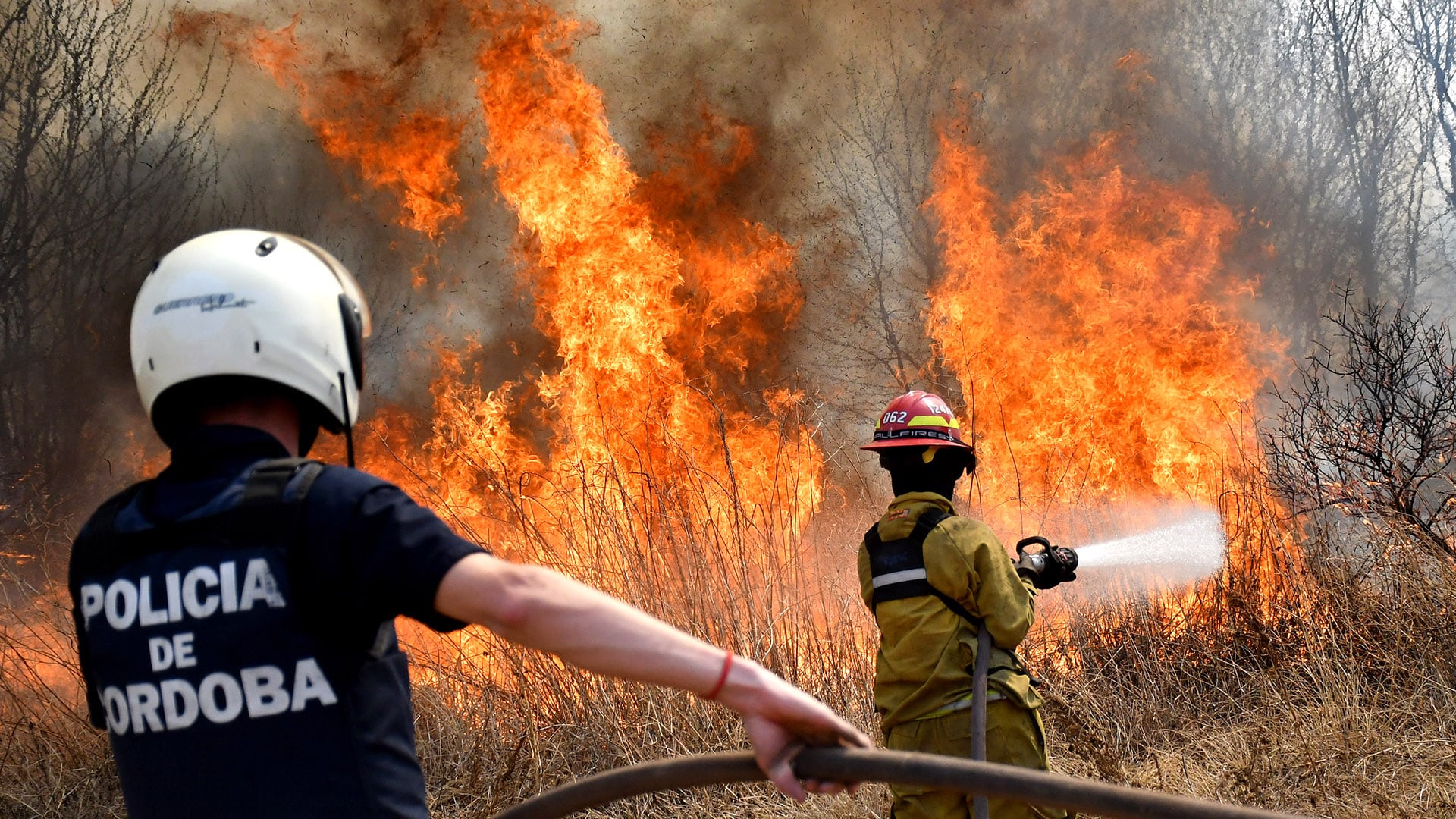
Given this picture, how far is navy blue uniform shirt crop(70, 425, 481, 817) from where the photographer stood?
135cm

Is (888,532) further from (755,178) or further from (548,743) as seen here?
(755,178)

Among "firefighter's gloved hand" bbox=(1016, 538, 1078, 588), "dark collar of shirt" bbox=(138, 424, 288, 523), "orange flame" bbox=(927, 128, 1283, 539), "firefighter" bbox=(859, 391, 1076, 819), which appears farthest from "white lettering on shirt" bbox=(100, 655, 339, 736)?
"orange flame" bbox=(927, 128, 1283, 539)

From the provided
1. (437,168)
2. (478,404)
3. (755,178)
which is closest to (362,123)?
(437,168)

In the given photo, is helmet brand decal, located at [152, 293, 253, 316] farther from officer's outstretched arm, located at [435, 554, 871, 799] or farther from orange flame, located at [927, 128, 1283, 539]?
orange flame, located at [927, 128, 1283, 539]

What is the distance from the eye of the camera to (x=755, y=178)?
13.9 m

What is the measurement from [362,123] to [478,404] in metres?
3.38

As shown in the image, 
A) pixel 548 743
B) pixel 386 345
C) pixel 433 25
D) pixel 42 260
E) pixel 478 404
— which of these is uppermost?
pixel 433 25

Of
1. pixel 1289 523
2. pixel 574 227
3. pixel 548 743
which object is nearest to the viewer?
pixel 548 743

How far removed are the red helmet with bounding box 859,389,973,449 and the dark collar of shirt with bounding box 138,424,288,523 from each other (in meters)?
2.56

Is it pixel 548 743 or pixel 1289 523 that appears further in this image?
pixel 1289 523

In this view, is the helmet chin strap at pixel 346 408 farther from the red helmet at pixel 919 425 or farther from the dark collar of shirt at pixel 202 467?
the red helmet at pixel 919 425

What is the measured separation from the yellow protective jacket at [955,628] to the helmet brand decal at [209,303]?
2.48 metres

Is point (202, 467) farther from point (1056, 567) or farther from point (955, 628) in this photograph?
point (1056, 567)

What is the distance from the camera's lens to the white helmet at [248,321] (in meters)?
1.56
